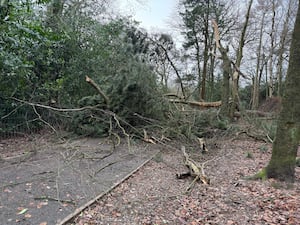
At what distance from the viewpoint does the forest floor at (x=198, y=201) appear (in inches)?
107

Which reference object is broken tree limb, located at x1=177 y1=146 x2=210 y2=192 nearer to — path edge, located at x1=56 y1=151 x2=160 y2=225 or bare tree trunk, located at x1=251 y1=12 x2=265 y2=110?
path edge, located at x1=56 y1=151 x2=160 y2=225

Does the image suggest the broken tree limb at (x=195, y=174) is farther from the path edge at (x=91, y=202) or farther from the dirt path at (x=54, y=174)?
the dirt path at (x=54, y=174)

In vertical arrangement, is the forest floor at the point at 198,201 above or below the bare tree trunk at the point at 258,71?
below

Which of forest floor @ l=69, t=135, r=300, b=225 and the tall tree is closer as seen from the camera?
forest floor @ l=69, t=135, r=300, b=225

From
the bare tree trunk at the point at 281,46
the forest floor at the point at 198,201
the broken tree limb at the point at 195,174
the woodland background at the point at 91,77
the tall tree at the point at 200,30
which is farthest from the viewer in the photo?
the bare tree trunk at the point at 281,46

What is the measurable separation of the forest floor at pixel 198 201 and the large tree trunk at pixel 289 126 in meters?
0.22

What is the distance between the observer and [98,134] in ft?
23.3

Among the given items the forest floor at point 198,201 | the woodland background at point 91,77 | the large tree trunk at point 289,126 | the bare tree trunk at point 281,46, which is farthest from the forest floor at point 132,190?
the bare tree trunk at point 281,46

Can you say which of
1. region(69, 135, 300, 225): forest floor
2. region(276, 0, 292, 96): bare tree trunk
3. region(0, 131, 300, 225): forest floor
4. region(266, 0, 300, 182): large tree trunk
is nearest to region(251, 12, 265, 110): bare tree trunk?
region(276, 0, 292, 96): bare tree trunk

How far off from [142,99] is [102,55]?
2.94m

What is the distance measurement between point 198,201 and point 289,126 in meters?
1.69

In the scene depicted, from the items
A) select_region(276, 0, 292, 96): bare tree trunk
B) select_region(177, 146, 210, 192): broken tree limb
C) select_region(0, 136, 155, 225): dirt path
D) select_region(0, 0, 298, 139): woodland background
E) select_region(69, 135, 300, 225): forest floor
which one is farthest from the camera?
select_region(276, 0, 292, 96): bare tree trunk

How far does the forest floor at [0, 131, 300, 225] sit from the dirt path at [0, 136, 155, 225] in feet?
0.03

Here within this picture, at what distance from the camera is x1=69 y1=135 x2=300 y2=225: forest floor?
2.73 metres
